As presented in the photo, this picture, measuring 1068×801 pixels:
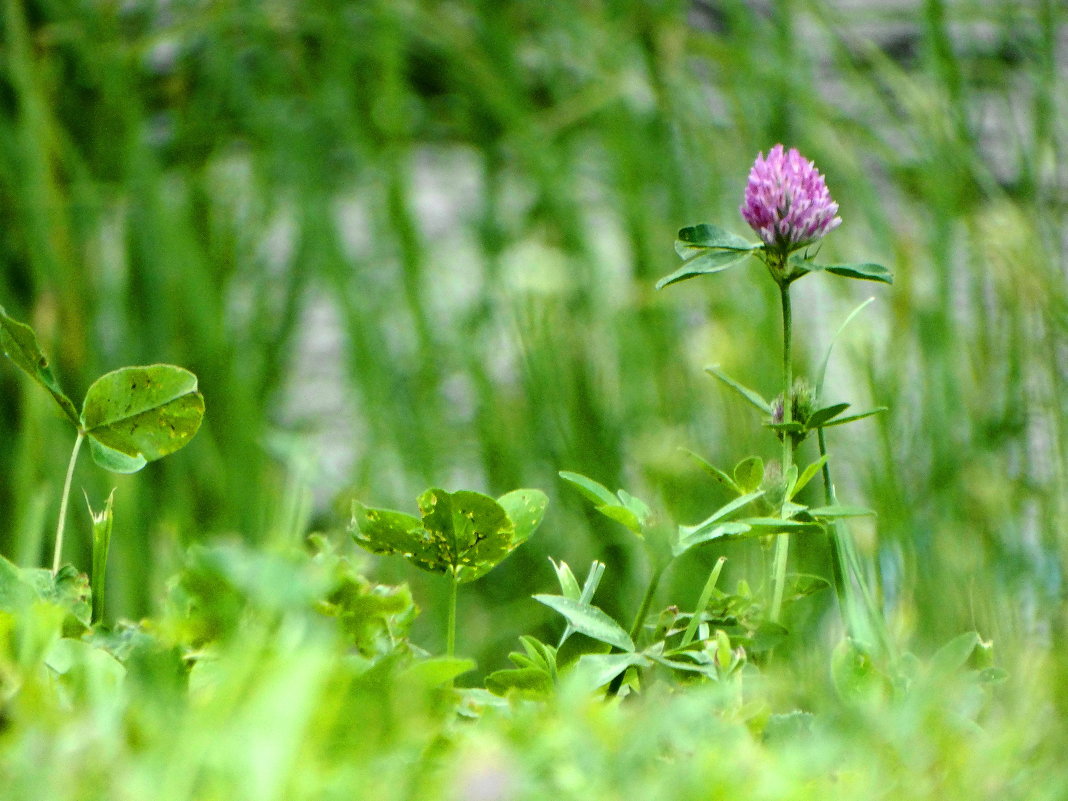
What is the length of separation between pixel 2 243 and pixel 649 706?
64.0 inches

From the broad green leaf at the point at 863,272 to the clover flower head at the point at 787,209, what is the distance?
0.05ft

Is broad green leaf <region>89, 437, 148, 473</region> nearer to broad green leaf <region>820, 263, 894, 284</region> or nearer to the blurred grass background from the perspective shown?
broad green leaf <region>820, 263, 894, 284</region>

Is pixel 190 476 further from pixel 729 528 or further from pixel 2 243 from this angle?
pixel 729 528

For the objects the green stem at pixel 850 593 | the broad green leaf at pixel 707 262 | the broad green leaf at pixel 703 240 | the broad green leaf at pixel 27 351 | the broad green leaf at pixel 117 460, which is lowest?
the green stem at pixel 850 593

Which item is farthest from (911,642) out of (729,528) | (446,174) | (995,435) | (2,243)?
(446,174)

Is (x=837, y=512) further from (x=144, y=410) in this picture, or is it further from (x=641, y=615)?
(x=144, y=410)

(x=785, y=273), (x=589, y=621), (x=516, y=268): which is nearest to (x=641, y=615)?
(x=589, y=621)

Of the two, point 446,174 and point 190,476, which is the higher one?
point 446,174

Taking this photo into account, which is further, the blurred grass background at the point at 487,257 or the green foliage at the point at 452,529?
the blurred grass background at the point at 487,257

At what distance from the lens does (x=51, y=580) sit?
0.39m

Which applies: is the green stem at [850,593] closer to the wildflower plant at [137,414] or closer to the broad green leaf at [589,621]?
the broad green leaf at [589,621]

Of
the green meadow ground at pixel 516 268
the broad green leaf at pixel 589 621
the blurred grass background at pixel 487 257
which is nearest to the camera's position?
the broad green leaf at pixel 589 621

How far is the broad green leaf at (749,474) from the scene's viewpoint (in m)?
0.43

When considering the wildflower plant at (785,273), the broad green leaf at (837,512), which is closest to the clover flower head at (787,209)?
the wildflower plant at (785,273)
